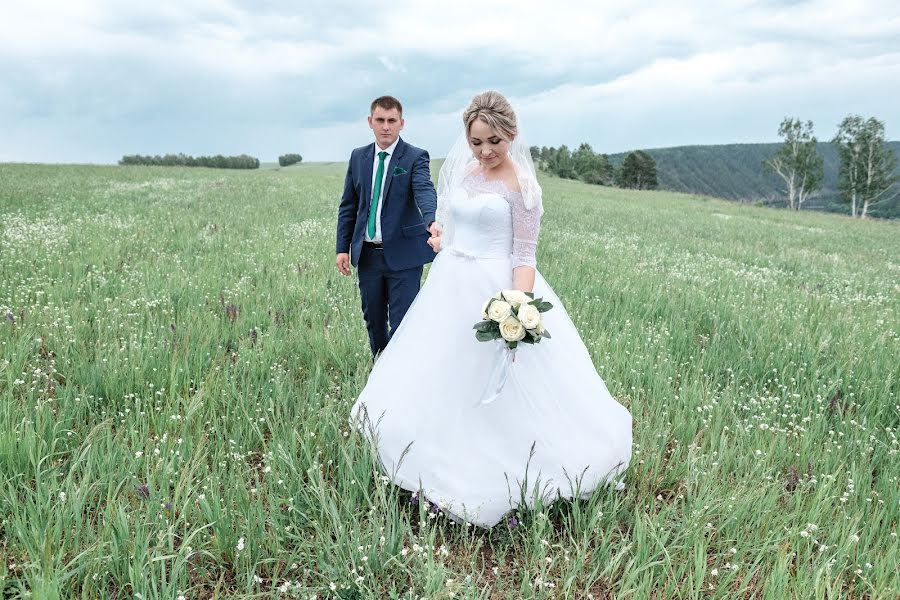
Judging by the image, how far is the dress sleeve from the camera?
11.8 ft

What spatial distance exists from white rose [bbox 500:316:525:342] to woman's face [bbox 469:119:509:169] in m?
1.27

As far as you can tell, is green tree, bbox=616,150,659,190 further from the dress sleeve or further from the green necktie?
the dress sleeve

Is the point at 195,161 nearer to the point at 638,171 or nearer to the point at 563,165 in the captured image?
the point at 563,165

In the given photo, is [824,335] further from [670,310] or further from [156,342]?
[156,342]

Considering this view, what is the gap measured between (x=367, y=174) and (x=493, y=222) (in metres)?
1.98

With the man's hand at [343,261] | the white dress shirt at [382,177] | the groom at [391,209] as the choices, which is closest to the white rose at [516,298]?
the groom at [391,209]

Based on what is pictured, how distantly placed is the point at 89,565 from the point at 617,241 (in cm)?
1557

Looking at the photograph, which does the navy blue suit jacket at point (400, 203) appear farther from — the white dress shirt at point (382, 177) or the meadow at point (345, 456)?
the meadow at point (345, 456)

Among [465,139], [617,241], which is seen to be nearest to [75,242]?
[465,139]

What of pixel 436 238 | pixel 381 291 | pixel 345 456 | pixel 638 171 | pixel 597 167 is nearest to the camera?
pixel 345 456

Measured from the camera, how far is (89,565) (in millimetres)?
2562

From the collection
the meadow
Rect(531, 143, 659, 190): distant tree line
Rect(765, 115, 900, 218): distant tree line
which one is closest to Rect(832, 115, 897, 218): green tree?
Rect(765, 115, 900, 218): distant tree line

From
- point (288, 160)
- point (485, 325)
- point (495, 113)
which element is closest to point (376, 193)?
point (495, 113)

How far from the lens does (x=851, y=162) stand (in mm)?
71500
